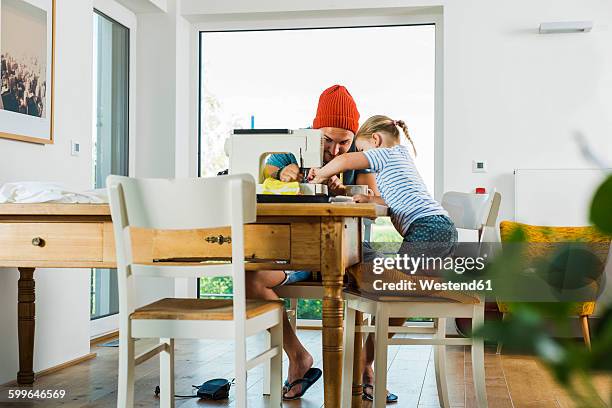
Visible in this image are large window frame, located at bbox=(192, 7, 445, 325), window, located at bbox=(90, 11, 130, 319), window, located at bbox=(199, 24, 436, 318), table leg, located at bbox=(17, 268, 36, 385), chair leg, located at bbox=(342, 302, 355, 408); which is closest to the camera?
chair leg, located at bbox=(342, 302, 355, 408)

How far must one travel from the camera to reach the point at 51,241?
2355 mm

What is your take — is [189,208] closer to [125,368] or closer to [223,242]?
[223,242]

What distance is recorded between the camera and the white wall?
3.51 metres

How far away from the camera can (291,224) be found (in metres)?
2.27

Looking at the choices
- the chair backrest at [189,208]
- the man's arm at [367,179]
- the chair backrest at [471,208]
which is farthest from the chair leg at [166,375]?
the man's arm at [367,179]

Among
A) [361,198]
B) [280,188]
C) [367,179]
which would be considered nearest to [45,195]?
[280,188]

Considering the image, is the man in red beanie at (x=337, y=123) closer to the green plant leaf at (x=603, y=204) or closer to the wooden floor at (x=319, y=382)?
the wooden floor at (x=319, y=382)

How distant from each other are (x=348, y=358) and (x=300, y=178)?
2.19 feet

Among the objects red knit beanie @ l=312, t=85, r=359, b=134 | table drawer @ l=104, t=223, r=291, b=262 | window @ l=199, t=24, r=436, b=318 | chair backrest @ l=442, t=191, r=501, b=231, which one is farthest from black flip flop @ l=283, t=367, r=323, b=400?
window @ l=199, t=24, r=436, b=318

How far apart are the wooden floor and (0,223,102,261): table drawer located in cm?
100

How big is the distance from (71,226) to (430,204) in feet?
4.26

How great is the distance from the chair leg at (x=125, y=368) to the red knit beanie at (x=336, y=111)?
6.73ft

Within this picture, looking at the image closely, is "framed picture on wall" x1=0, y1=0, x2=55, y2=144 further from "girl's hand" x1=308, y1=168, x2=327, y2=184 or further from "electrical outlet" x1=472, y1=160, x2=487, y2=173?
"electrical outlet" x1=472, y1=160, x2=487, y2=173

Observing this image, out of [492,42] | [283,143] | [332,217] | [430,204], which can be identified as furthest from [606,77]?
[332,217]
